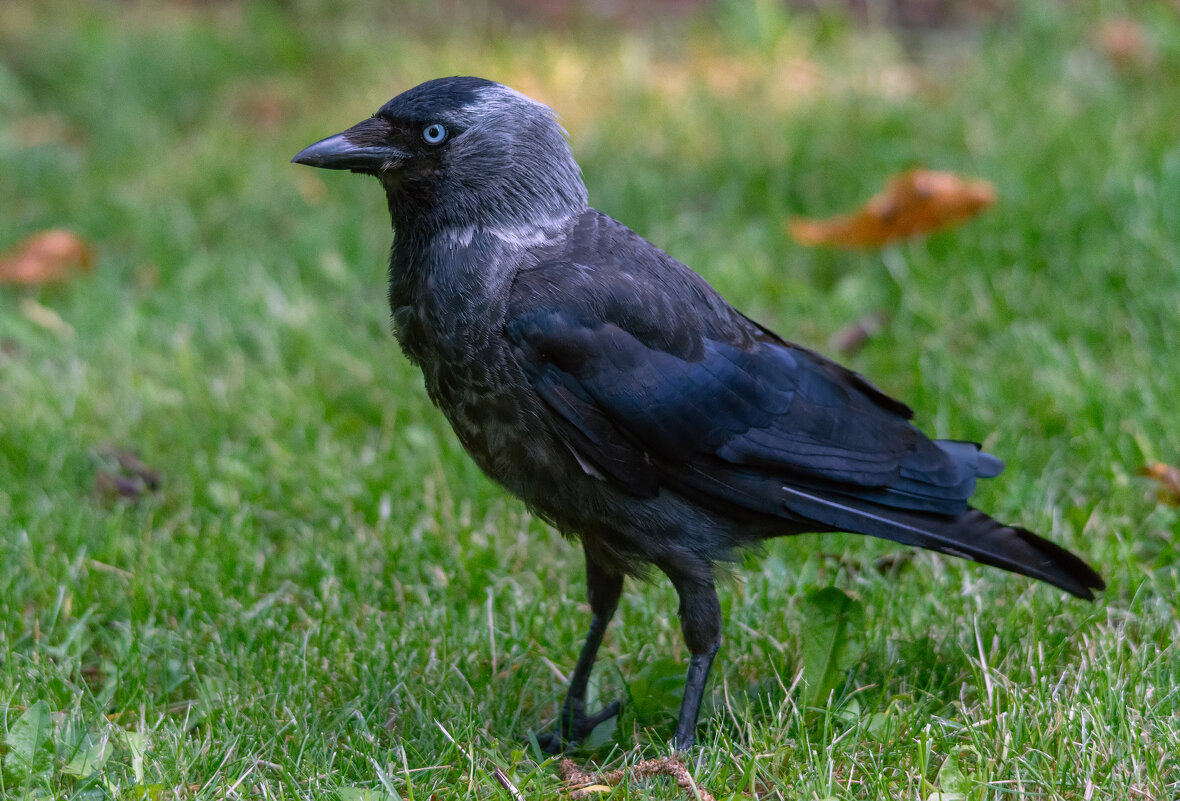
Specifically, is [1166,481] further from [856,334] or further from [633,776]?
[633,776]

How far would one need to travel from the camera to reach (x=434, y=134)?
124 inches

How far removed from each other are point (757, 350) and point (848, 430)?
0.31 meters

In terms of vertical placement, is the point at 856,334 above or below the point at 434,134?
below

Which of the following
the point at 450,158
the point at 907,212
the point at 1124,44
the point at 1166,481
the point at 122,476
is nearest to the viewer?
the point at 450,158

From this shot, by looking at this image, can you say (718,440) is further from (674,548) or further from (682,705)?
(682,705)

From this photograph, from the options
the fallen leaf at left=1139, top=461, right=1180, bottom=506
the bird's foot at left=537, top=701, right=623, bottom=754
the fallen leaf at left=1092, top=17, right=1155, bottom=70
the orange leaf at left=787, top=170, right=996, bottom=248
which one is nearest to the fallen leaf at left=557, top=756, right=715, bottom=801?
the bird's foot at left=537, top=701, right=623, bottom=754

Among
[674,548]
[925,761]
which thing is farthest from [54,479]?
[925,761]

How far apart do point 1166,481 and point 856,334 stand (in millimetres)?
1432

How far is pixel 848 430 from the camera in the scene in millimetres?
3234

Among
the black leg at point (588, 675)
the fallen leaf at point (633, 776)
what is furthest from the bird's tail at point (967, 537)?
the fallen leaf at point (633, 776)

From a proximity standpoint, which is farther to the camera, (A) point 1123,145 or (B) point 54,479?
(A) point 1123,145

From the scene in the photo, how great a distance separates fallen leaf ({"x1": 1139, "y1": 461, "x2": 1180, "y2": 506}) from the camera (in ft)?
12.1

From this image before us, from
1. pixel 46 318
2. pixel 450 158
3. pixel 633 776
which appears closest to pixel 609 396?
pixel 450 158

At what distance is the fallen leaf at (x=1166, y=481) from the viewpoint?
369 cm
